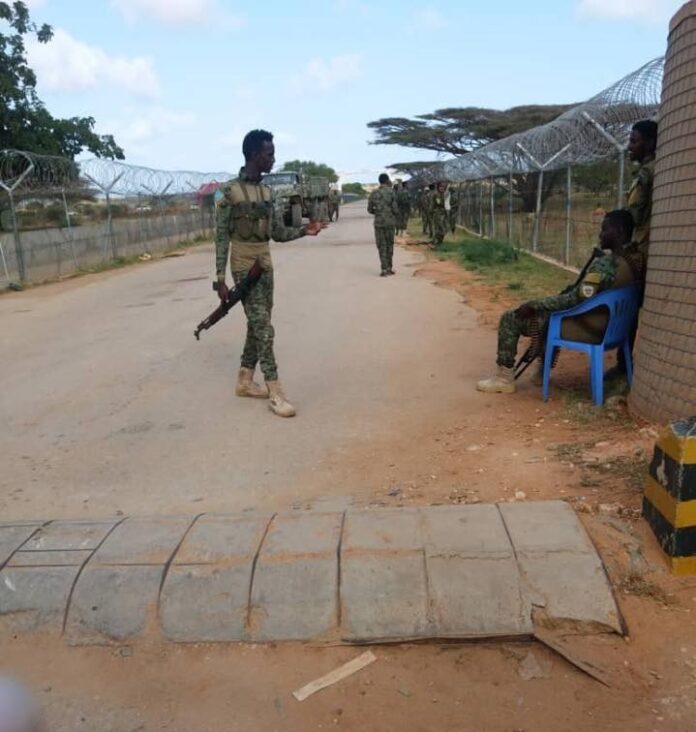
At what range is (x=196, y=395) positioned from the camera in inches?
217

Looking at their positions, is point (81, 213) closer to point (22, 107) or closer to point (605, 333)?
point (22, 107)

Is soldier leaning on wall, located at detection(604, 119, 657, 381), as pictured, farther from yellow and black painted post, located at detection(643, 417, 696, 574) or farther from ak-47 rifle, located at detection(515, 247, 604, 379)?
yellow and black painted post, located at detection(643, 417, 696, 574)

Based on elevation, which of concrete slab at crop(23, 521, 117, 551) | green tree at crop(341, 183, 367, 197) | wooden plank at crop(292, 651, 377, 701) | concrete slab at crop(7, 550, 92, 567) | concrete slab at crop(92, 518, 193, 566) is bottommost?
green tree at crop(341, 183, 367, 197)

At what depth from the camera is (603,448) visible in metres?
3.73

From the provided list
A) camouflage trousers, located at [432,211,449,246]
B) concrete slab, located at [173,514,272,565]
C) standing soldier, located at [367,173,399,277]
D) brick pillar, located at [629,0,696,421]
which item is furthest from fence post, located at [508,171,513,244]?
concrete slab, located at [173,514,272,565]

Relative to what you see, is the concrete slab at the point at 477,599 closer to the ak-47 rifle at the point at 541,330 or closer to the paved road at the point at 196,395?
the paved road at the point at 196,395

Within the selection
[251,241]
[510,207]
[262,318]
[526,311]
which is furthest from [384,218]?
[526,311]

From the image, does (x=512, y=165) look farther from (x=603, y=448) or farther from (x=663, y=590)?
(x=663, y=590)

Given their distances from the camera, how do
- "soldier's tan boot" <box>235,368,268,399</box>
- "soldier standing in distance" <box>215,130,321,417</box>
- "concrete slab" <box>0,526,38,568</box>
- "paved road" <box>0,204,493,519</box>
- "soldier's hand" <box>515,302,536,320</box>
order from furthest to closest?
"soldier's tan boot" <box>235,368,268,399</box>
"soldier standing in distance" <box>215,130,321,417</box>
"soldier's hand" <box>515,302,536,320</box>
"paved road" <box>0,204,493,519</box>
"concrete slab" <box>0,526,38,568</box>

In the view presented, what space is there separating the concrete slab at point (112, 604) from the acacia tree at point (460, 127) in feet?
129

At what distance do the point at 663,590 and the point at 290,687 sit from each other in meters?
1.34

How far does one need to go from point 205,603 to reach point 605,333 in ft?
9.58

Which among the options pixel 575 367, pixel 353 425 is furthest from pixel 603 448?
pixel 575 367

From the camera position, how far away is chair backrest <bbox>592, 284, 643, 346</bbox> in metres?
4.42
